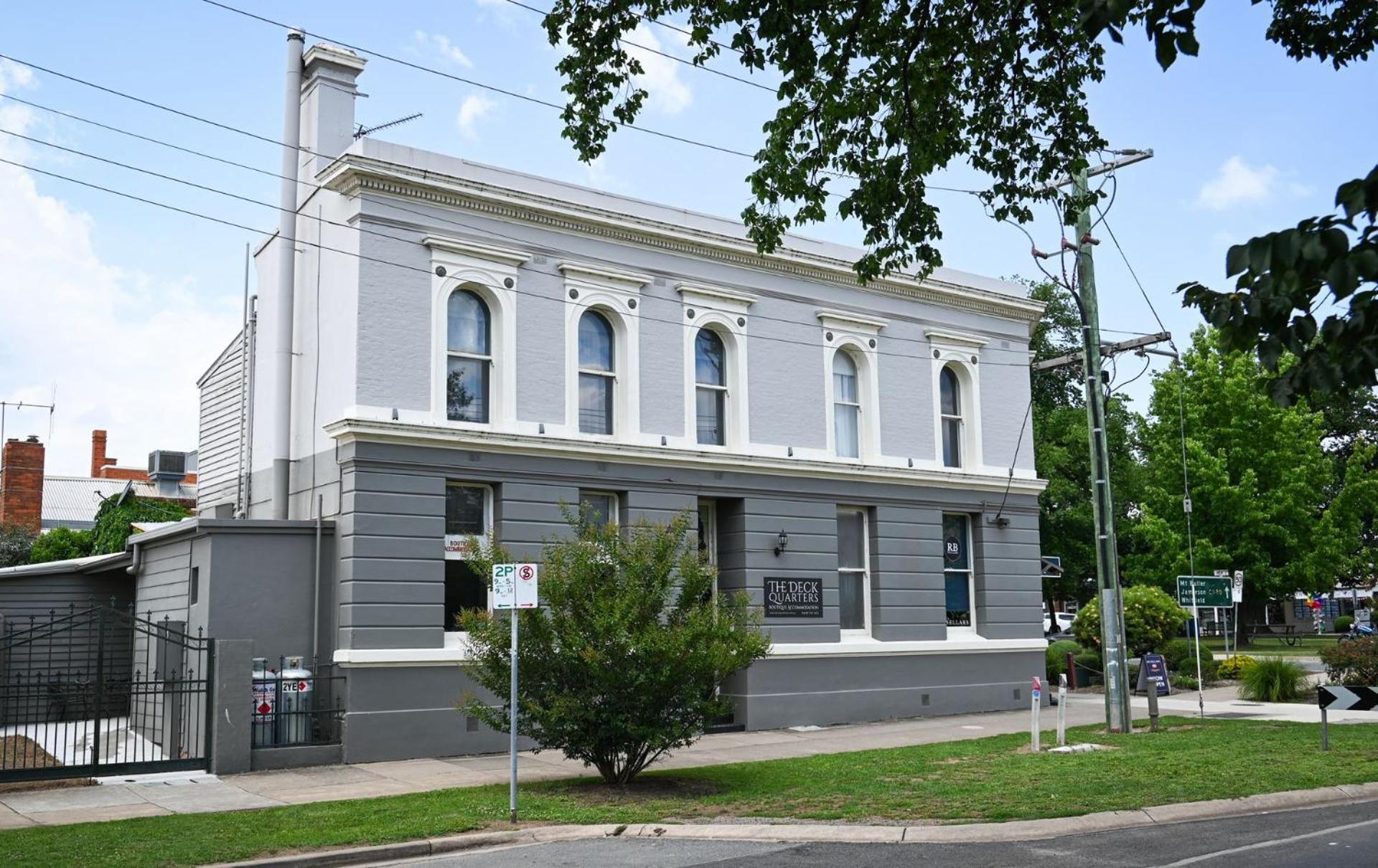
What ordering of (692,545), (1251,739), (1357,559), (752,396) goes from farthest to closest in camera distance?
(1357,559) < (752,396) < (692,545) < (1251,739)

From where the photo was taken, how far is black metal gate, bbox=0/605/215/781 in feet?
50.9

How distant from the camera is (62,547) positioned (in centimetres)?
4091

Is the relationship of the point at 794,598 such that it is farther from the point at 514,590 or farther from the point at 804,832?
the point at 804,832

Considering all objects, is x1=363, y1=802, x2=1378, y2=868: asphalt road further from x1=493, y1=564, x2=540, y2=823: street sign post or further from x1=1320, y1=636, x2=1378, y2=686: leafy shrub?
x1=1320, y1=636, x2=1378, y2=686: leafy shrub

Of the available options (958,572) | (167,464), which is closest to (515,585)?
(958,572)

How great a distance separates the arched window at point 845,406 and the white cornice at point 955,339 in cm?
198

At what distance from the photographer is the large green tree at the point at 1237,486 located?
155 feet

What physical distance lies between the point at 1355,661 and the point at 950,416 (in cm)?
960

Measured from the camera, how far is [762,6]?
11602mm

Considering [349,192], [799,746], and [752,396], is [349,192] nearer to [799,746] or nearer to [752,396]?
[752,396]

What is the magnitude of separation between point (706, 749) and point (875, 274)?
9.00 m

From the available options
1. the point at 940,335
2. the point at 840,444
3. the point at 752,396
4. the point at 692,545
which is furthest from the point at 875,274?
the point at 940,335

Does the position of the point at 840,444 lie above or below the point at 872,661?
above

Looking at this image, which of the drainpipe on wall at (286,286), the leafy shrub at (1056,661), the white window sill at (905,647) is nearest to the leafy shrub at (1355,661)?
the white window sill at (905,647)
